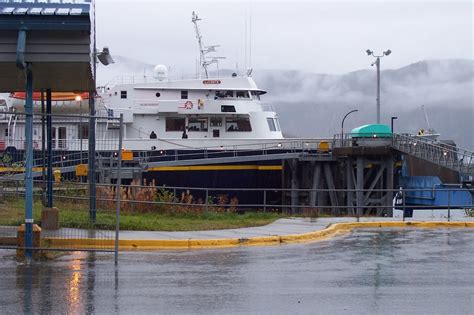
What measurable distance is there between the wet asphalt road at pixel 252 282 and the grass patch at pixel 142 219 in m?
0.86

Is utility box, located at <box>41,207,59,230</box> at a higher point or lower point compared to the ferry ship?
lower

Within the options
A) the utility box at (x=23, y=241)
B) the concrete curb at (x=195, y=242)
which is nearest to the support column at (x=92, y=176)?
the concrete curb at (x=195, y=242)

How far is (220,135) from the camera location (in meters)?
40.0

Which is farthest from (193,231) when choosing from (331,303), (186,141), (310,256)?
(186,141)

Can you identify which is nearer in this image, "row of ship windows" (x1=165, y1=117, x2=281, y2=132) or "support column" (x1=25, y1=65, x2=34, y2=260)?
"support column" (x1=25, y1=65, x2=34, y2=260)

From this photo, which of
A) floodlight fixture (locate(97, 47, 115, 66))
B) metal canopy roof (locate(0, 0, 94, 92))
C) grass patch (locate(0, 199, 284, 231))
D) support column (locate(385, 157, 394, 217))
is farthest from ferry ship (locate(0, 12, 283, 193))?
metal canopy roof (locate(0, 0, 94, 92))

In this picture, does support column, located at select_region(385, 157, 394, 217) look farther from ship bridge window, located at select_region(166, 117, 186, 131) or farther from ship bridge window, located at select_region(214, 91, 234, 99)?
ship bridge window, located at select_region(166, 117, 186, 131)

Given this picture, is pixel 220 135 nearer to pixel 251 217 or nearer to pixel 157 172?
pixel 157 172

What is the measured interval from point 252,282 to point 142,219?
8.03 metres

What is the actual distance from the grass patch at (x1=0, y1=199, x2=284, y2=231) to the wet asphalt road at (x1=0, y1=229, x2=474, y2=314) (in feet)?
2.82

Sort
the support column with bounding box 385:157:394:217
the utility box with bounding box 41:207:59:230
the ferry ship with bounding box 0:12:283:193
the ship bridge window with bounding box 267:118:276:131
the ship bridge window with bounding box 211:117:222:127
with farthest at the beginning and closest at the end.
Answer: the ship bridge window with bounding box 267:118:276:131 < the ship bridge window with bounding box 211:117:222:127 < the ferry ship with bounding box 0:12:283:193 < the support column with bounding box 385:157:394:217 < the utility box with bounding box 41:207:59:230

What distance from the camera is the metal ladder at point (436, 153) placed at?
3269 centimetres

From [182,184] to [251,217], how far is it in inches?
574

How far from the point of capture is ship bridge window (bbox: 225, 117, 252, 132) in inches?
1594
